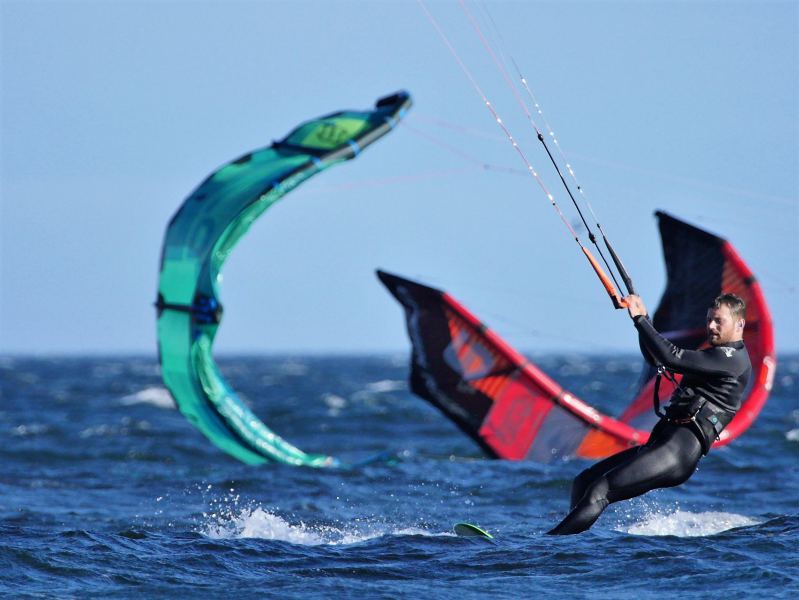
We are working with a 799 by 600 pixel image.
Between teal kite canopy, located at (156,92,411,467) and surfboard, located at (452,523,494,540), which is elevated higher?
teal kite canopy, located at (156,92,411,467)

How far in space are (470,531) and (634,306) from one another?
2.34 m

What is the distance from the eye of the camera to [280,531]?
9.05 metres

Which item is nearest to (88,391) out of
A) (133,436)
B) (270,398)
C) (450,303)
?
(270,398)

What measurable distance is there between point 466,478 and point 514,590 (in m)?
6.54

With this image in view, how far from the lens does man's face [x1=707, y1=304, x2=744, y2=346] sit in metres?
7.29

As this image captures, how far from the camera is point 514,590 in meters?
6.80

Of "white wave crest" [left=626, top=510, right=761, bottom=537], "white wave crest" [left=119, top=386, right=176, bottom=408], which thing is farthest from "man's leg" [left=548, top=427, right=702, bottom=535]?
"white wave crest" [left=119, top=386, right=176, bottom=408]

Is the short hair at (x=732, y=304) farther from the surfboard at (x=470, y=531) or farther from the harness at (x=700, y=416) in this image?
the surfboard at (x=470, y=531)

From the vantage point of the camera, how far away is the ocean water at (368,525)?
698cm

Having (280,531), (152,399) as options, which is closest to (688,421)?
(280,531)

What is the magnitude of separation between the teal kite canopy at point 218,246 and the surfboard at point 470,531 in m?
5.52

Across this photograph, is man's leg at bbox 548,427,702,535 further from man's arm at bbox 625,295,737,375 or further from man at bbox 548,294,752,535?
man's arm at bbox 625,295,737,375

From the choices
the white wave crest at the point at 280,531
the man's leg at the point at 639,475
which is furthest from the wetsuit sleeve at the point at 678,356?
the white wave crest at the point at 280,531

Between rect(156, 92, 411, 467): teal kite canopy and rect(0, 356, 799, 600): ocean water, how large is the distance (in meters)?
0.67
